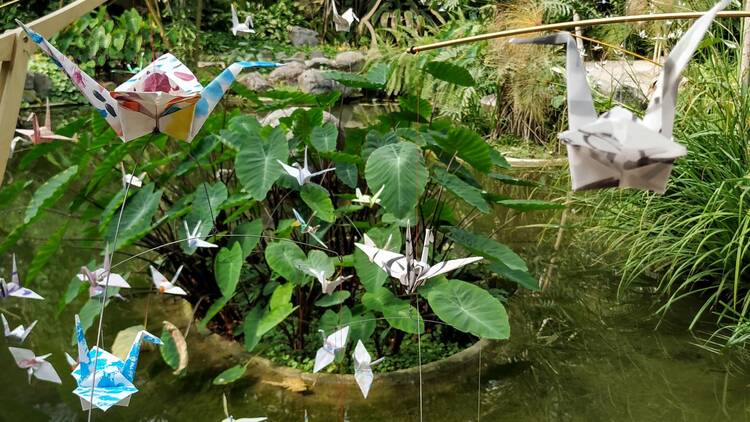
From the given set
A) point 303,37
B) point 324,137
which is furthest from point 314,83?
point 324,137

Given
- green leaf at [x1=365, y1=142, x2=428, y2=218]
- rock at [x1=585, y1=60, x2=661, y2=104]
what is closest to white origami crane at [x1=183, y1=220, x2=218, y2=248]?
green leaf at [x1=365, y1=142, x2=428, y2=218]

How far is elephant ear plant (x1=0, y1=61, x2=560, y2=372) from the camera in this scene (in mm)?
1771

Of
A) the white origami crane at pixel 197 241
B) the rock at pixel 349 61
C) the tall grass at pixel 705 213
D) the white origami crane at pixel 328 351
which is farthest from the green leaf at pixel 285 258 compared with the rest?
the rock at pixel 349 61

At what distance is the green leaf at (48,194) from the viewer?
77.2 inches

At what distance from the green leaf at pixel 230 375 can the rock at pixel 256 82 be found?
201 inches

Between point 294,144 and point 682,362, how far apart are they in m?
1.39

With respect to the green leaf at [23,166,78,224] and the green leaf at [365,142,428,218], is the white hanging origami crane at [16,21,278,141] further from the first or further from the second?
the green leaf at [23,166,78,224]

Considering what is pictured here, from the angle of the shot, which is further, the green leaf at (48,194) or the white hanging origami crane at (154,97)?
the green leaf at (48,194)

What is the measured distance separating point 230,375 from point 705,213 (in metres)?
1.57

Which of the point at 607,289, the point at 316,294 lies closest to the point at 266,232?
the point at 316,294

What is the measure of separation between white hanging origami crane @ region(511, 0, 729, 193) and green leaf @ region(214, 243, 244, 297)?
149 centimetres

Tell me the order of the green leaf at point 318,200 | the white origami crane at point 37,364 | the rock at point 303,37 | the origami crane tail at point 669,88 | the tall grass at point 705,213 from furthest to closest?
the rock at point 303,37, the tall grass at point 705,213, the green leaf at point 318,200, the white origami crane at point 37,364, the origami crane tail at point 669,88

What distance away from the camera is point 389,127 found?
2.33 m

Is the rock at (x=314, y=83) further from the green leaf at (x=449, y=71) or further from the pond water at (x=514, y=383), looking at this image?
the green leaf at (x=449, y=71)
